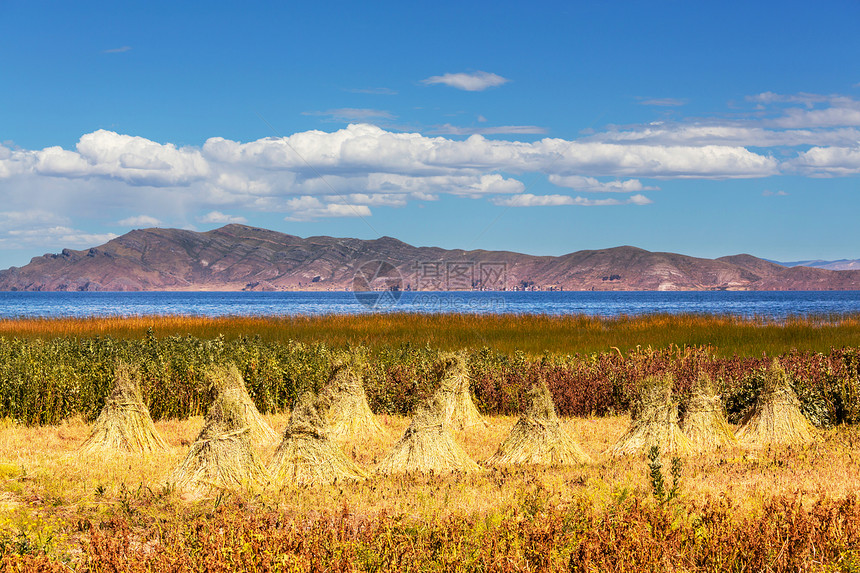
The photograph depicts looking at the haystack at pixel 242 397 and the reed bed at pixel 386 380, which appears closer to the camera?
the haystack at pixel 242 397

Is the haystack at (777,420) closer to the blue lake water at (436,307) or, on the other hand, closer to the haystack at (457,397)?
the haystack at (457,397)

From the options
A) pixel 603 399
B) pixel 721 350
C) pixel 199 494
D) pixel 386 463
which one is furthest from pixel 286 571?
pixel 721 350

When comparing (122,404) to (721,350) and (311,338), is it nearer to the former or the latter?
(311,338)

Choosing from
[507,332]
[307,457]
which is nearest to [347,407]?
[307,457]

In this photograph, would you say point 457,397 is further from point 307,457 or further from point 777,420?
point 777,420

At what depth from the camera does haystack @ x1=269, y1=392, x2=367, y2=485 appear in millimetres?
7691

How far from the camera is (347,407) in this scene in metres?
10.8

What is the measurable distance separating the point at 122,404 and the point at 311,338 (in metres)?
14.0

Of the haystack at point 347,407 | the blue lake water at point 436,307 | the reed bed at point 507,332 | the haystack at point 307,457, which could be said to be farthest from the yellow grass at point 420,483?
the blue lake water at point 436,307

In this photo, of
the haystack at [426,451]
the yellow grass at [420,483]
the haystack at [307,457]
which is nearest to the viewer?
the yellow grass at [420,483]

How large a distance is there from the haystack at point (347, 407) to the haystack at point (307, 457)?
2347 millimetres

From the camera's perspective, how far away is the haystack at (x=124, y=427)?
9.45 m

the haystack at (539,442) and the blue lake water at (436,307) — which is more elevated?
the haystack at (539,442)

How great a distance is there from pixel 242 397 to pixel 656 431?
5567mm
